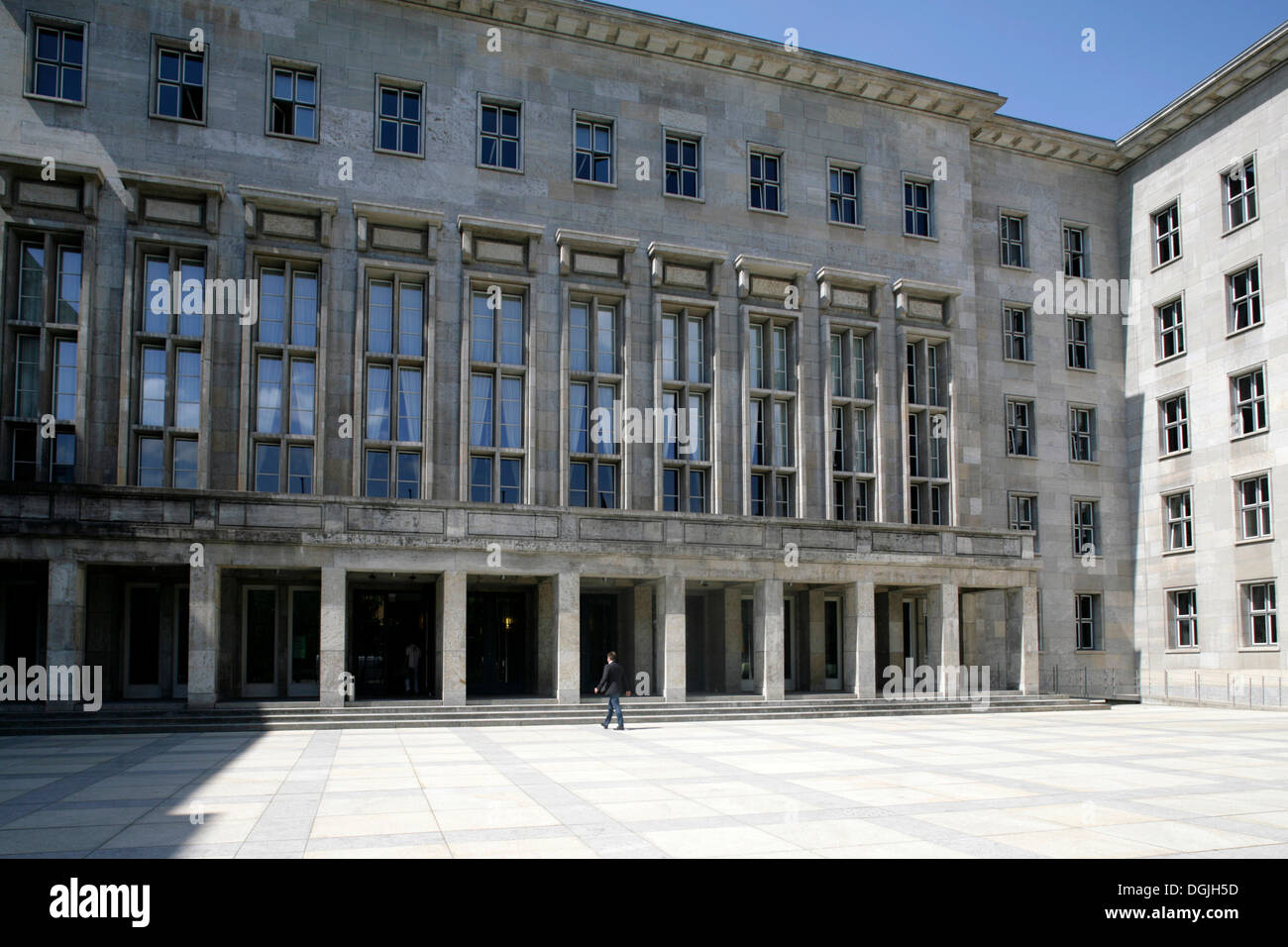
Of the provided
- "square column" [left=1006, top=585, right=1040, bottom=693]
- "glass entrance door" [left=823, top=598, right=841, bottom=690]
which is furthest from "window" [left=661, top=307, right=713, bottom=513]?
"square column" [left=1006, top=585, right=1040, bottom=693]

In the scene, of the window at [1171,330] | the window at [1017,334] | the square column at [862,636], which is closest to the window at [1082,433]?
the window at [1017,334]

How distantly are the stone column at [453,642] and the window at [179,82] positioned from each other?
49.8ft

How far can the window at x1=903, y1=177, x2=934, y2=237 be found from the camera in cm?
3805

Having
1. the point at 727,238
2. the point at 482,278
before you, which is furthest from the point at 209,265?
the point at 727,238

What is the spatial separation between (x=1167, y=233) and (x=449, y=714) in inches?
1293

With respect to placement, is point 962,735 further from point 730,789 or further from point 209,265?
point 209,265

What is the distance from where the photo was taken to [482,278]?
31688mm

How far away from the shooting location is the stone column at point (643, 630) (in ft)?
104

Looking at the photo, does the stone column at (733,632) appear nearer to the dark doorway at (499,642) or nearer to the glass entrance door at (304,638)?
the dark doorway at (499,642)

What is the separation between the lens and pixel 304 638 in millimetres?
30141

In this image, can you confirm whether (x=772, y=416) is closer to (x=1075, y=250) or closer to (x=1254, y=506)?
(x=1254, y=506)

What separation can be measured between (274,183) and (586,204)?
944 centimetres

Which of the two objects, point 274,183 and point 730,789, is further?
point 274,183
